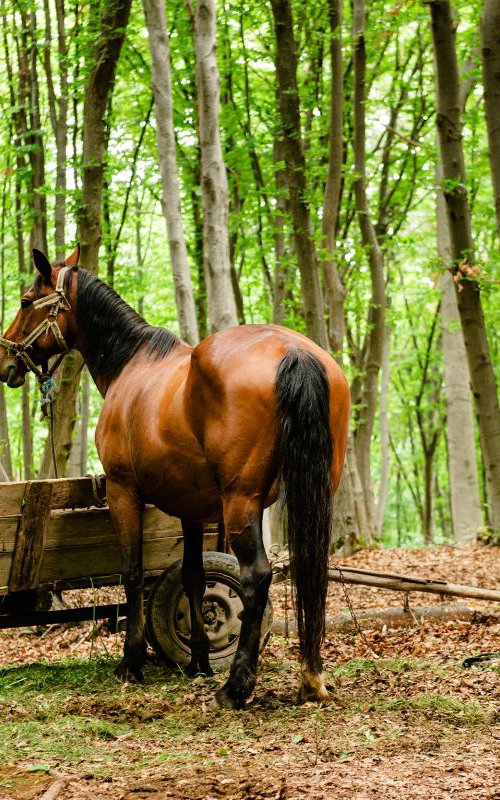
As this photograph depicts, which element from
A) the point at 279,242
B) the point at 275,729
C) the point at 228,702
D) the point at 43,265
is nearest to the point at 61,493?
the point at 43,265

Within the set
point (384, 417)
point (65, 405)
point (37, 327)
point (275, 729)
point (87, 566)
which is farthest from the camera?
point (384, 417)

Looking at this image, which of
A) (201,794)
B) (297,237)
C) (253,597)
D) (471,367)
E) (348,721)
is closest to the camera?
(201,794)

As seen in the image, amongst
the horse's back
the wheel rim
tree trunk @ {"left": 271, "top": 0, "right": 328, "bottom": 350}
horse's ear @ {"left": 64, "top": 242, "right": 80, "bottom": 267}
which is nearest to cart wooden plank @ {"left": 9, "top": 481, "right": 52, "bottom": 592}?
the wheel rim

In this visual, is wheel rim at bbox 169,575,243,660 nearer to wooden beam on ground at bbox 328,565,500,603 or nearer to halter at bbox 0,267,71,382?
wooden beam on ground at bbox 328,565,500,603

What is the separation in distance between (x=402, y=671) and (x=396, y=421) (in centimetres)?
3091

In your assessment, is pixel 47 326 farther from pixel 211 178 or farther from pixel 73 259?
pixel 211 178

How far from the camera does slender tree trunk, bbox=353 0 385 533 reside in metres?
13.8

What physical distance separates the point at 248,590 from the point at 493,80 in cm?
581

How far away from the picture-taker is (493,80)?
8500 millimetres

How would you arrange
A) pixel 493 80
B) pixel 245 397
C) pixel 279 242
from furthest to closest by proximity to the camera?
pixel 279 242
pixel 493 80
pixel 245 397

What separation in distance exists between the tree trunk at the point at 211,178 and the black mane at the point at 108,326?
9.45 feet

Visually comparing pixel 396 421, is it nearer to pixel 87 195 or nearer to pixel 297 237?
pixel 297 237

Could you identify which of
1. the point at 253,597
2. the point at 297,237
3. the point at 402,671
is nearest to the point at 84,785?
the point at 253,597

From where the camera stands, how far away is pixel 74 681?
20.8ft
